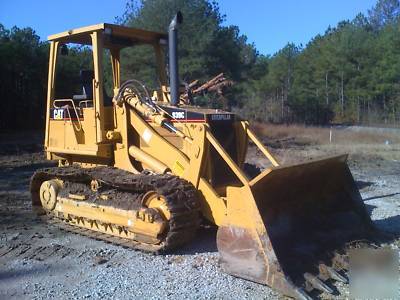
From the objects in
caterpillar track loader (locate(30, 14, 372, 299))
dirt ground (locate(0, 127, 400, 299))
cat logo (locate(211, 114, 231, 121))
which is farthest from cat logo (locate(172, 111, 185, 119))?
dirt ground (locate(0, 127, 400, 299))

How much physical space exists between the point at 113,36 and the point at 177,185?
117 inches

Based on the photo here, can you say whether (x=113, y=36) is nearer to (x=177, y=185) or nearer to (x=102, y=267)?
(x=177, y=185)

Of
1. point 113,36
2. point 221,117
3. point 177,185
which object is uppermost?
point 113,36

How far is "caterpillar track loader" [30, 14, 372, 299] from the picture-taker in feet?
18.0

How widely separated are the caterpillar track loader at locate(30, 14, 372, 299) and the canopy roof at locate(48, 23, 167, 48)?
0.02m

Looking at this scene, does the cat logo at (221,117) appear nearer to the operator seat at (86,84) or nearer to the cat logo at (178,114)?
the cat logo at (178,114)

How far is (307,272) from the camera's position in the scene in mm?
5301

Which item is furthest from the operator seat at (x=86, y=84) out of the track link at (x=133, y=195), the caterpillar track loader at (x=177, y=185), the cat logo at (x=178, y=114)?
the cat logo at (x=178, y=114)

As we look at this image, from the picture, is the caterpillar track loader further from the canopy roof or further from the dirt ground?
the dirt ground

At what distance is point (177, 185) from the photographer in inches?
247

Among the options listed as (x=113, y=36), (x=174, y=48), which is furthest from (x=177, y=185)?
(x=113, y=36)

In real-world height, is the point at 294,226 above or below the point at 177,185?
below

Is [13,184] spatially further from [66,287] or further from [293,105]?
[293,105]

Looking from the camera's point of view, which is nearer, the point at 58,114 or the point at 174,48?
the point at 174,48
